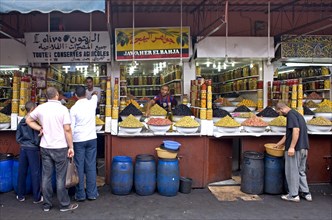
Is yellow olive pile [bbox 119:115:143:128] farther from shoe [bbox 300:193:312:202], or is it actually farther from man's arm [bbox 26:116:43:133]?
shoe [bbox 300:193:312:202]

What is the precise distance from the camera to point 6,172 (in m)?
5.73

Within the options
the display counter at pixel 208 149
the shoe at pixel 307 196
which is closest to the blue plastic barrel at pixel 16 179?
the display counter at pixel 208 149

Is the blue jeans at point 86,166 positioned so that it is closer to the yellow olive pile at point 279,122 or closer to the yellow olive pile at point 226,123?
the yellow olive pile at point 226,123

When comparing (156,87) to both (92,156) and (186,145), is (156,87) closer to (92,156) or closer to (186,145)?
(186,145)

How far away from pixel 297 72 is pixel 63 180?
888cm

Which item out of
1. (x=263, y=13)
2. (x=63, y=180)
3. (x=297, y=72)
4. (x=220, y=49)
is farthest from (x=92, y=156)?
(x=297, y=72)

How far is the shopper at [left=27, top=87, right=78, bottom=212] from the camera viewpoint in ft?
15.8

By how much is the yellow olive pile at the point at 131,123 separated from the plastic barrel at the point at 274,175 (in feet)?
7.50

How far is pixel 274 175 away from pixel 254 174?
0.33 m

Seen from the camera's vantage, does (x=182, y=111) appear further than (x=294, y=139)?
Yes

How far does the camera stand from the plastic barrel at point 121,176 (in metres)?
5.66

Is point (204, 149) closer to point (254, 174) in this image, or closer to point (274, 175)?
point (254, 174)

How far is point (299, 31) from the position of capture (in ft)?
33.2

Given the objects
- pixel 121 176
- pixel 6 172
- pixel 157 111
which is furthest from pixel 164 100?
pixel 6 172
